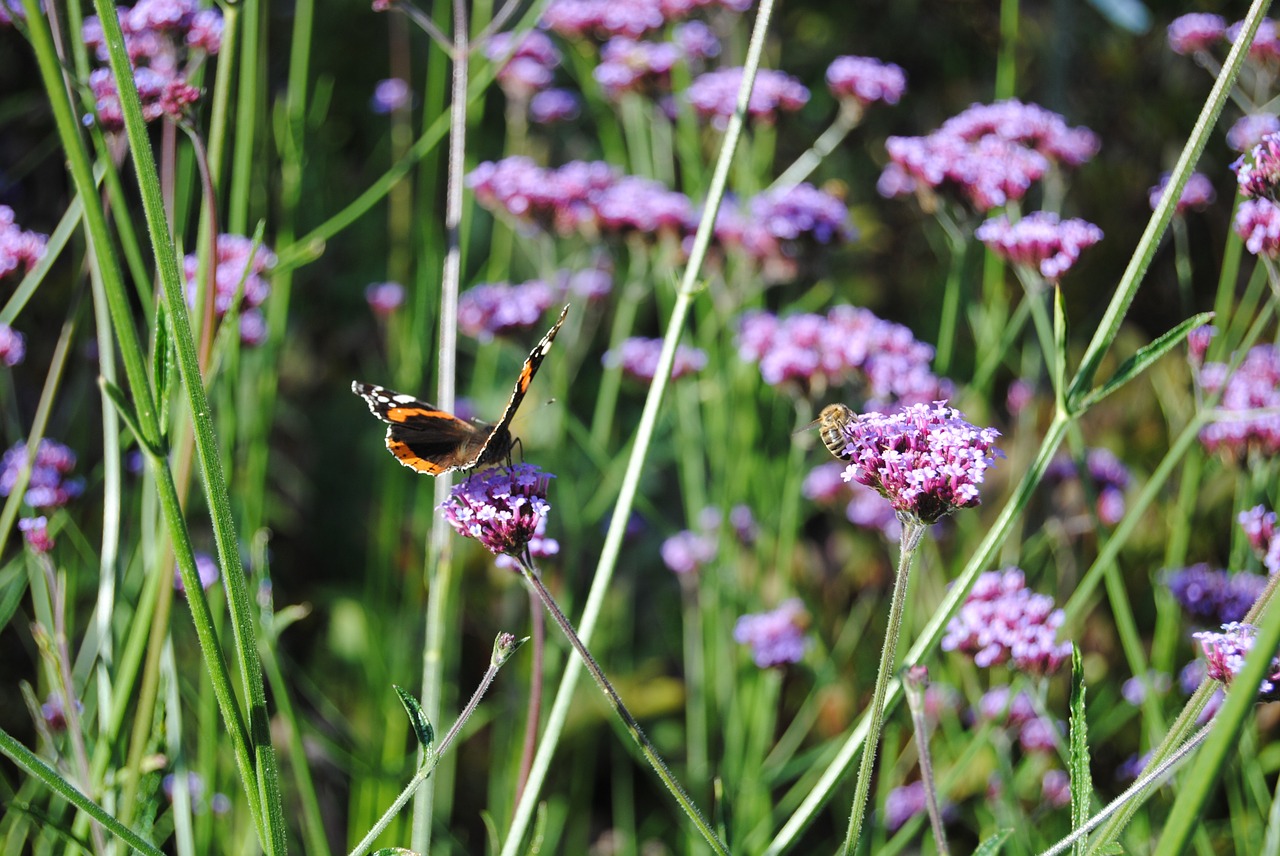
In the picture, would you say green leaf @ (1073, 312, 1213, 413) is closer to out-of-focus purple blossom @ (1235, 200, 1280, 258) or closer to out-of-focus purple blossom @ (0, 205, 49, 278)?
out-of-focus purple blossom @ (1235, 200, 1280, 258)

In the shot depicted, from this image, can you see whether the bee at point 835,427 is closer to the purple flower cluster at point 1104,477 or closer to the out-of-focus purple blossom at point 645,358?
the out-of-focus purple blossom at point 645,358

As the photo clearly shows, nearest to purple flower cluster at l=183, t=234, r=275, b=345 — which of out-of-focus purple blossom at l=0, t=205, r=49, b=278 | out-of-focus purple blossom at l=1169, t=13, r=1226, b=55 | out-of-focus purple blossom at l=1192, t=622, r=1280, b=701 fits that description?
out-of-focus purple blossom at l=0, t=205, r=49, b=278

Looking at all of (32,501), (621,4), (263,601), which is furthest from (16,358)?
(621,4)

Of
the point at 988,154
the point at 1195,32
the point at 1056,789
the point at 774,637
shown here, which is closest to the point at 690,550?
the point at 774,637

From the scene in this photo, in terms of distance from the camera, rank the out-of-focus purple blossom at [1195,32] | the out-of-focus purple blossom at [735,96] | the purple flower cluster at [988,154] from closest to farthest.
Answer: the purple flower cluster at [988,154] → the out-of-focus purple blossom at [1195,32] → the out-of-focus purple blossom at [735,96]

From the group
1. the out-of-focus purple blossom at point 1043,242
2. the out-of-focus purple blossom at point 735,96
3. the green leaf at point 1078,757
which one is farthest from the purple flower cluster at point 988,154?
the green leaf at point 1078,757

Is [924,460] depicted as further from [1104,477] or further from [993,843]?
[1104,477]
